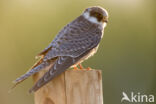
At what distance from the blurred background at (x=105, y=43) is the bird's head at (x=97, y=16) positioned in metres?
2.38

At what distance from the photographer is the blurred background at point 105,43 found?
6863mm

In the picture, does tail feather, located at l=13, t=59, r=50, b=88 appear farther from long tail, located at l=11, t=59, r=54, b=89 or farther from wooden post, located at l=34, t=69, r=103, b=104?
wooden post, located at l=34, t=69, r=103, b=104

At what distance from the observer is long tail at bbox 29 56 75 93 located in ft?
10.2

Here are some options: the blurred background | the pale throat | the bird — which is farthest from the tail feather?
the blurred background

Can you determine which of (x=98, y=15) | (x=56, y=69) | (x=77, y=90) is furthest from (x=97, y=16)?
(x=77, y=90)

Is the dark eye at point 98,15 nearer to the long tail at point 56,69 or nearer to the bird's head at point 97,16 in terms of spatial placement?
the bird's head at point 97,16

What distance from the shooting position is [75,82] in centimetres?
311

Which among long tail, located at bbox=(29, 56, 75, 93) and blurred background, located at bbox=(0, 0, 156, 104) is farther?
blurred background, located at bbox=(0, 0, 156, 104)

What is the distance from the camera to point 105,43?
7.20 meters

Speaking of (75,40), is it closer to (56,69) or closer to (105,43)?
(56,69)

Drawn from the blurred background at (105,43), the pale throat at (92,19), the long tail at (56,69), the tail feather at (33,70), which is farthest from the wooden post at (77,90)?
the blurred background at (105,43)

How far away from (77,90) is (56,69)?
0.81 feet

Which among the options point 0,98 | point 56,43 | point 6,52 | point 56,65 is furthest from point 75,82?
point 6,52

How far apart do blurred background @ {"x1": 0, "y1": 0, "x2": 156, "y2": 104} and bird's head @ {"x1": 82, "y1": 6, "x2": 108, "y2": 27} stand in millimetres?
2375
